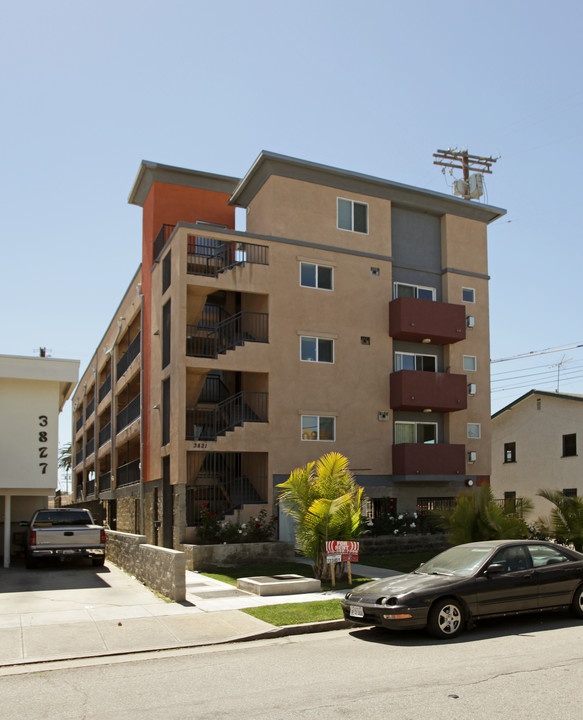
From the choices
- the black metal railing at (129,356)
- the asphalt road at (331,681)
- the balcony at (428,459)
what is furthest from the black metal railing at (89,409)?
the asphalt road at (331,681)

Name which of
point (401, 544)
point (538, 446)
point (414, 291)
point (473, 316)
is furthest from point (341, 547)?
point (538, 446)

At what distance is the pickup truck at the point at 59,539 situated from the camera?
19.0m

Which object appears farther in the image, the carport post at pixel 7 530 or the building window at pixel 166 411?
the building window at pixel 166 411

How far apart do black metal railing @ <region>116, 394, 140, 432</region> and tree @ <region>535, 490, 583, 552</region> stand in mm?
16619

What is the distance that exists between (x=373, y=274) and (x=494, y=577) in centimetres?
1737

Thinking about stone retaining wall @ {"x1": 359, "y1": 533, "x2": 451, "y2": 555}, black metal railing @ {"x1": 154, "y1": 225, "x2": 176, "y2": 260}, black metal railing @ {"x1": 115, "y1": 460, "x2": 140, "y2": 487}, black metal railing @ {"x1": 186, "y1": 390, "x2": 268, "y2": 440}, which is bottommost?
stone retaining wall @ {"x1": 359, "y1": 533, "x2": 451, "y2": 555}

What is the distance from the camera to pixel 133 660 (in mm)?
9609

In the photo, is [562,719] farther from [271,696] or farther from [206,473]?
[206,473]

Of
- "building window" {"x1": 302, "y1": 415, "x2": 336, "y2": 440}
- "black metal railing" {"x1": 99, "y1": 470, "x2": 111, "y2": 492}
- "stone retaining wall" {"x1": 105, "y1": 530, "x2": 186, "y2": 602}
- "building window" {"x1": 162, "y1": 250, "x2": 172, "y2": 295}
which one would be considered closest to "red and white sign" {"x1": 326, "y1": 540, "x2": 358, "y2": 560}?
"stone retaining wall" {"x1": 105, "y1": 530, "x2": 186, "y2": 602}

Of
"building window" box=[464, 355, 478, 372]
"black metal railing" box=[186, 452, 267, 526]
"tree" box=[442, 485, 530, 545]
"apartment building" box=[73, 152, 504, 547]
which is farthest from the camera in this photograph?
"building window" box=[464, 355, 478, 372]

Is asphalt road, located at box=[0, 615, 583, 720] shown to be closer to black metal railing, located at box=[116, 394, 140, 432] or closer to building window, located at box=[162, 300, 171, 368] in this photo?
building window, located at box=[162, 300, 171, 368]

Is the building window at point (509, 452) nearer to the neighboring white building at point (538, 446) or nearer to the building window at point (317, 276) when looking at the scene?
the neighboring white building at point (538, 446)

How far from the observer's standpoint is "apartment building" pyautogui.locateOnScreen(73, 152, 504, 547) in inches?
961

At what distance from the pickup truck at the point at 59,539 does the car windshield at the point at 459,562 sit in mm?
10511
